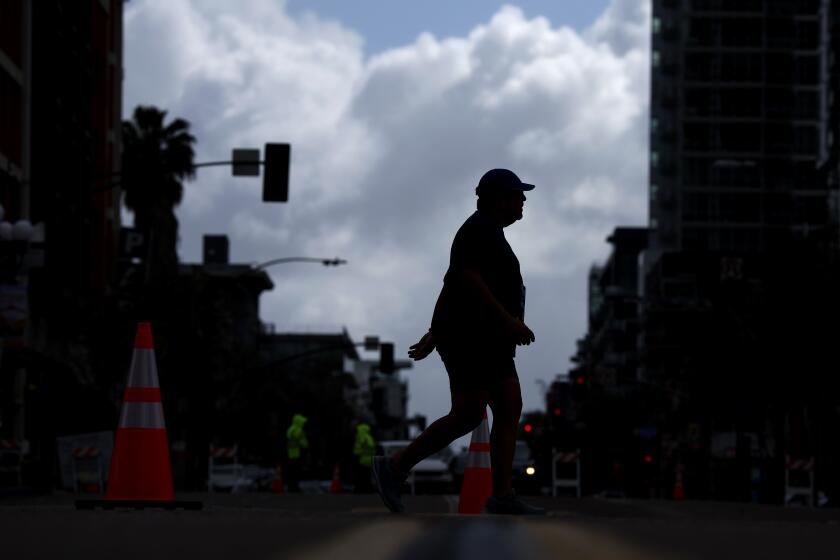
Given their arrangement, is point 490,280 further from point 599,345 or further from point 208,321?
point 599,345

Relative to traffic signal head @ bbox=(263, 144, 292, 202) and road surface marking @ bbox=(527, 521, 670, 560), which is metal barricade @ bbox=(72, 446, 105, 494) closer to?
traffic signal head @ bbox=(263, 144, 292, 202)

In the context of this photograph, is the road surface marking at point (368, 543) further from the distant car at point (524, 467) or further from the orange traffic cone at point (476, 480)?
the distant car at point (524, 467)

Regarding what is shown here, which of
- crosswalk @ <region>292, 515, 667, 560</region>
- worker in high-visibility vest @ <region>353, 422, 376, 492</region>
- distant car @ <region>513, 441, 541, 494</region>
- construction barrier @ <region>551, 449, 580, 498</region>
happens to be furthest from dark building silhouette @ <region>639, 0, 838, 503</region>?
crosswalk @ <region>292, 515, 667, 560</region>

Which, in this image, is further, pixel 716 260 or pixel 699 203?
pixel 699 203

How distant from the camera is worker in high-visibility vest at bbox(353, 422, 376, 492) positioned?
33781mm

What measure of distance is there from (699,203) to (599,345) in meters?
47.6

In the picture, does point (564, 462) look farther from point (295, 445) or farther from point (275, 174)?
point (275, 174)

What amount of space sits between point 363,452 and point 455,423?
81.6 feet

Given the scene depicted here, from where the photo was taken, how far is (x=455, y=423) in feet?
30.0

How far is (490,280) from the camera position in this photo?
925 centimetres

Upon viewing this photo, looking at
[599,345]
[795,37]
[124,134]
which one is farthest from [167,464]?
[599,345]

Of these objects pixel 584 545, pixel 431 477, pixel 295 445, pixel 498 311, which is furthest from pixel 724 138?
pixel 584 545

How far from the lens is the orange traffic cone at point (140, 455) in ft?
34.6

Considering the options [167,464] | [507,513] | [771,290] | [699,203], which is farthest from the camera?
[699,203]
